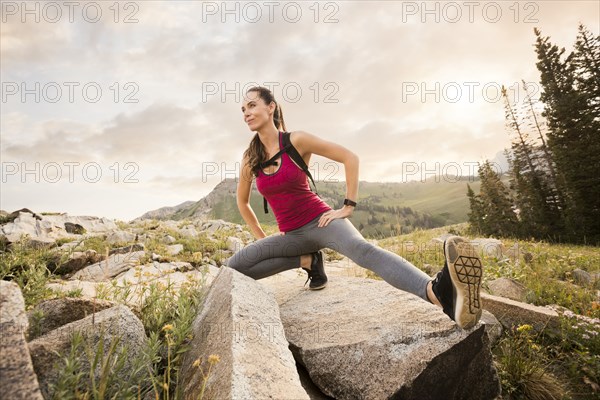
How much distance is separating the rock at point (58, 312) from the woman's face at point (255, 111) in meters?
2.87

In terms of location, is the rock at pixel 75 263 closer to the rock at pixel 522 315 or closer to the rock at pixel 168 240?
the rock at pixel 168 240

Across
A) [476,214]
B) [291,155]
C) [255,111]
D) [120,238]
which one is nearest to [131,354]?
[291,155]

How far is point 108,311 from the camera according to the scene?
2.38 metres

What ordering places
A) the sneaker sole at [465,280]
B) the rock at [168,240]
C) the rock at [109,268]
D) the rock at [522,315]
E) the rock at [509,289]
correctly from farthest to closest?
the rock at [168,240] → the rock at [109,268] → the rock at [509,289] → the rock at [522,315] → the sneaker sole at [465,280]

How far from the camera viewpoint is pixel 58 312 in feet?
8.18

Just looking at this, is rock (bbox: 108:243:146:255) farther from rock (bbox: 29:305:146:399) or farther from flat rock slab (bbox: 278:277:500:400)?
flat rock slab (bbox: 278:277:500:400)

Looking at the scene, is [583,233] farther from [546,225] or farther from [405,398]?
[405,398]

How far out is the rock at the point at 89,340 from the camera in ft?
6.05

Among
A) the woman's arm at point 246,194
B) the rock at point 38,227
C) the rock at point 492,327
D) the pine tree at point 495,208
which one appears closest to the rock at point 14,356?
the woman's arm at point 246,194

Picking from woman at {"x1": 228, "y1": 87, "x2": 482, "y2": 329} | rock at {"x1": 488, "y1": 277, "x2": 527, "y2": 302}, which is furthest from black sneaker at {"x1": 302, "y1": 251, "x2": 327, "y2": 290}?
rock at {"x1": 488, "y1": 277, "x2": 527, "y2": 302}

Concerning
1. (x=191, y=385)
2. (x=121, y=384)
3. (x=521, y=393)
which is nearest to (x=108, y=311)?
(x=121, y=384)

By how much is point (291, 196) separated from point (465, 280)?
2238 millimetres

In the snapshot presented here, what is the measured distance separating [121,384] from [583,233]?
3840 cm

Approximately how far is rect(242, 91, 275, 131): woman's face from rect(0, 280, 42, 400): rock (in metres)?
3.31
